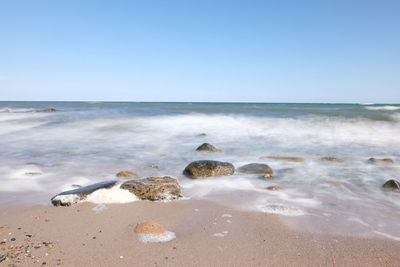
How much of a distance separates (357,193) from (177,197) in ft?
8.74

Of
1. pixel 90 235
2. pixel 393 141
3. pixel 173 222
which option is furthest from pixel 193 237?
pixel 393 141

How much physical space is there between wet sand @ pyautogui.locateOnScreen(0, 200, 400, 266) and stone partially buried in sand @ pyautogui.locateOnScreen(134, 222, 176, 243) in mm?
70

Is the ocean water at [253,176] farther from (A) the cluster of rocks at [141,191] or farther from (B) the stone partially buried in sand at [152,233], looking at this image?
(B) the stone partially buried in sand at [152,233]

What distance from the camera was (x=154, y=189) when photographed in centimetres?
412

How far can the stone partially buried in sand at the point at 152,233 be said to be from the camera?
9.31ft

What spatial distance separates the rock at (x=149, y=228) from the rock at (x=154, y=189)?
0.94 m

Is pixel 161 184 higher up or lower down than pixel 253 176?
higher up

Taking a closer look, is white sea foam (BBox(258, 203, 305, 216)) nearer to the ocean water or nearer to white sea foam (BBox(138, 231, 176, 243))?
the ocean water

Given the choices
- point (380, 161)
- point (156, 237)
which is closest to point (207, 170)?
point (156, 237)

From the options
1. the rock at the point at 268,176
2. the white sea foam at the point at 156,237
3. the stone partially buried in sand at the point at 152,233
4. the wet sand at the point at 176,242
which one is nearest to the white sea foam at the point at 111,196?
the wet sand at the point at 176,242

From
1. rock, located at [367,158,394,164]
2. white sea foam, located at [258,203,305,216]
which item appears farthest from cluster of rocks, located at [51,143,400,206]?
rock, located at [367,158,394,164]

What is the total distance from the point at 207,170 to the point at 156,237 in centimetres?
261

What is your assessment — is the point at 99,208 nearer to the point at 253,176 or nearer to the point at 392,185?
the point at 253,176

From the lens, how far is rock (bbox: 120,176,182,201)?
4039 mm
